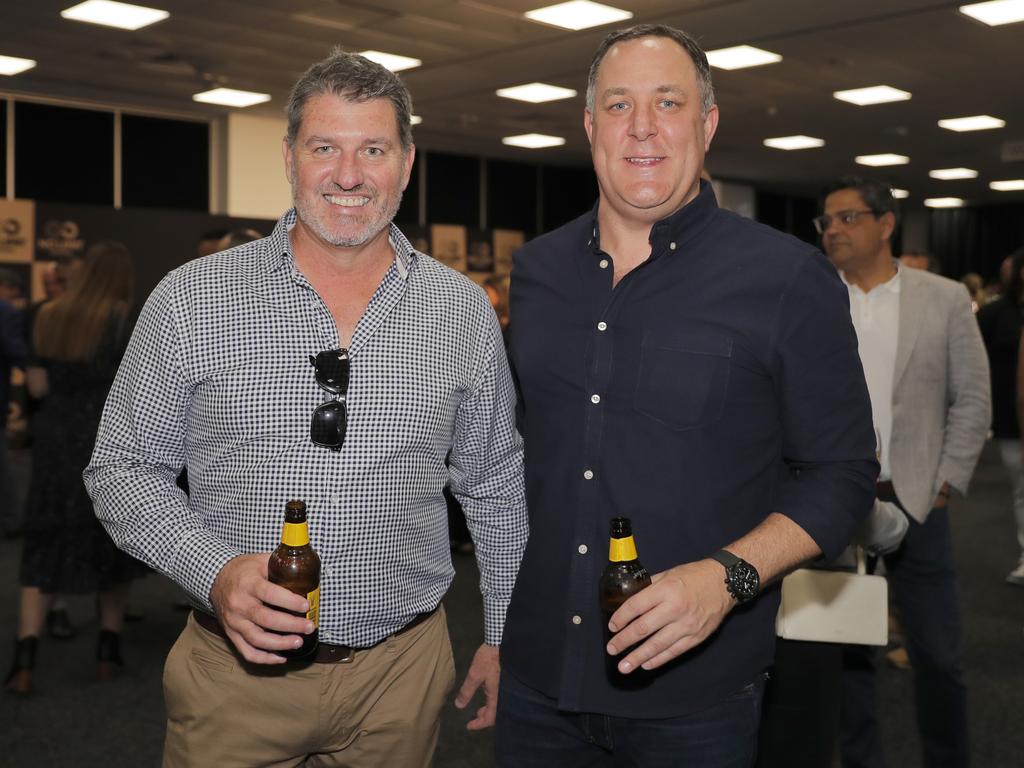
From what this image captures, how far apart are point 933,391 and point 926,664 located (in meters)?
0.84

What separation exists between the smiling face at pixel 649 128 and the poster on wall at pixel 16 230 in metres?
10.2

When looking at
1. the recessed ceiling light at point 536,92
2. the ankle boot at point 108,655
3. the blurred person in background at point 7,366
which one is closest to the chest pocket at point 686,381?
the ankle boot at point 108,655

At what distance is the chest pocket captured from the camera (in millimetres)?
1691

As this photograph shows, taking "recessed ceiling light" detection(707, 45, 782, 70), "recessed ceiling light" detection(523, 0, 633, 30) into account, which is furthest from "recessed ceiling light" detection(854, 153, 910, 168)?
"recessed ceiling light" detection(523, 0, 633, 30)

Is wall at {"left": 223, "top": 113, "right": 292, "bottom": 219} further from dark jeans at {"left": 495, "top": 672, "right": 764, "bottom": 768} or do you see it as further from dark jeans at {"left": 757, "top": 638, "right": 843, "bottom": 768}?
dark jeans at {"left": 495, "top": 672, "right": 764, "bottom": 768}

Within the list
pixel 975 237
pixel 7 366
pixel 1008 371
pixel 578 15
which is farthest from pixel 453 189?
pixel 975 237

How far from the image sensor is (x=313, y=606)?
61.7 inches

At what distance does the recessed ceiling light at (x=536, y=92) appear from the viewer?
10.4 meters

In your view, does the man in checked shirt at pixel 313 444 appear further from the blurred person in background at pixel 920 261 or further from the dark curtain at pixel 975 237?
the dark curtain at pixel 975 237

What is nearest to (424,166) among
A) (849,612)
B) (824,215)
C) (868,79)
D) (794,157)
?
(794,157)

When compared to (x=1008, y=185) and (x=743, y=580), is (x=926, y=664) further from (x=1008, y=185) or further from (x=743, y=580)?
(x=1008, y=185)

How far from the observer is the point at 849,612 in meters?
2.41

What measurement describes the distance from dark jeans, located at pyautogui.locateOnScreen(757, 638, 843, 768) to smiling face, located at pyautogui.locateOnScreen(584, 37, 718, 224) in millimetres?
1292

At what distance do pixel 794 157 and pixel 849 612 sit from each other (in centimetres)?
1377
